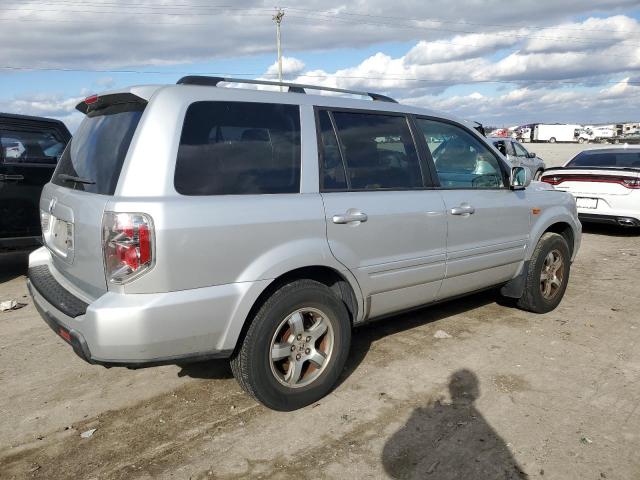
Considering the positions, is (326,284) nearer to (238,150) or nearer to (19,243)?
(238,150)

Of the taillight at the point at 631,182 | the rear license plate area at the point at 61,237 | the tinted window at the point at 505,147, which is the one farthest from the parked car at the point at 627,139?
the rear license plate area at the point at 61,237

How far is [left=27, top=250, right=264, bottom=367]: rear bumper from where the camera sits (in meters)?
2.64

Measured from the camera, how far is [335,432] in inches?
123

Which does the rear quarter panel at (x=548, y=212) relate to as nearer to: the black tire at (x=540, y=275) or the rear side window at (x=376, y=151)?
the black tire at (x=540, y=275)

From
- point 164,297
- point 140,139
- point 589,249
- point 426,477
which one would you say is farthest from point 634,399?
point 589,249

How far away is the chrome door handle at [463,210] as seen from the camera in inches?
161

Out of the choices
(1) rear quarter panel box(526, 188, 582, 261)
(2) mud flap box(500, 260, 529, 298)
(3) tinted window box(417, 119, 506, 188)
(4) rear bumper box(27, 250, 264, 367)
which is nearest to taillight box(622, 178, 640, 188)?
(1) rear quarter panel box(526, 188, 582, 261)

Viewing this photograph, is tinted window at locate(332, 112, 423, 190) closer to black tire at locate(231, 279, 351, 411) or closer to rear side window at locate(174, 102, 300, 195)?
rear side window at locate(174, 102, 300, 195)

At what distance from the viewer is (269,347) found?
10.2 feet

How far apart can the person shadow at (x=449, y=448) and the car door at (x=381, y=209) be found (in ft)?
2.69

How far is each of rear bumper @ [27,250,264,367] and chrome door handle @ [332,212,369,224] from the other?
2.31 feet

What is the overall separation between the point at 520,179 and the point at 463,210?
33.0 inches

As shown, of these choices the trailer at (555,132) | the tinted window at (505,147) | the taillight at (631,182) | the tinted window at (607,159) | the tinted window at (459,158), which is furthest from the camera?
the trailer at (555,132)

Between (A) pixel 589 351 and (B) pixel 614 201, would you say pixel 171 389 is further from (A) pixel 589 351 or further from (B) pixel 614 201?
(B) pixel 614 201
